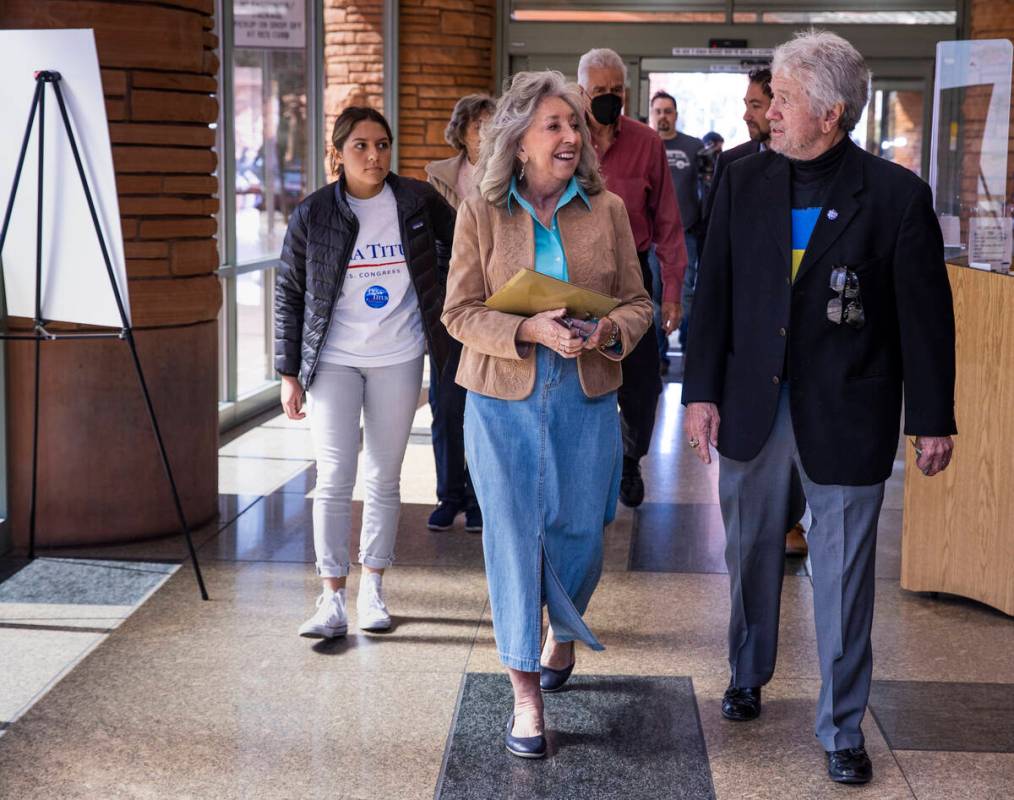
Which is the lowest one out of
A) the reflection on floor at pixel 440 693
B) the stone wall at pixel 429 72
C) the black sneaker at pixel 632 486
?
the reflection on floor at pixel 440 693

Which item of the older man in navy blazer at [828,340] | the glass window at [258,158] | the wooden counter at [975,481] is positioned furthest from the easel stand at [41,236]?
the glass window at [258,158]

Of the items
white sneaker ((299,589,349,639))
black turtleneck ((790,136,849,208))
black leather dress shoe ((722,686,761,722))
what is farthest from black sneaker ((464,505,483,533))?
black turtleneck ((790,136,849,208))

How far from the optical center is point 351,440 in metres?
4.26

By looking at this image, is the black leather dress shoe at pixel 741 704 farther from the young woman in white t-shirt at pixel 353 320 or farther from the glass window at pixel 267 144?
the glass window at pixel 267 144

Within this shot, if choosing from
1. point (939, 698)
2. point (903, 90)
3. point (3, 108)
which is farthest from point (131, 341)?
point (903, 90)

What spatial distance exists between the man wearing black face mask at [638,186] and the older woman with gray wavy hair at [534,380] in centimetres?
174

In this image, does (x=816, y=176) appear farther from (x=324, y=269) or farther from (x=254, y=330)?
(x=254, y=330)

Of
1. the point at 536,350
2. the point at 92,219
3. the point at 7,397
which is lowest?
the point at 7,397

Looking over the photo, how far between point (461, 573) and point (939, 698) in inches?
71.9

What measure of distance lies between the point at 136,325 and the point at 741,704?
9.24ft

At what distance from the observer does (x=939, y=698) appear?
12.6ft

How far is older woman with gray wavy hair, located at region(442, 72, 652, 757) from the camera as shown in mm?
3385

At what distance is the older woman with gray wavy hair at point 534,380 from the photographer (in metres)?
3.38

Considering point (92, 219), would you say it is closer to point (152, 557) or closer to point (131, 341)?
point (131, 341)
